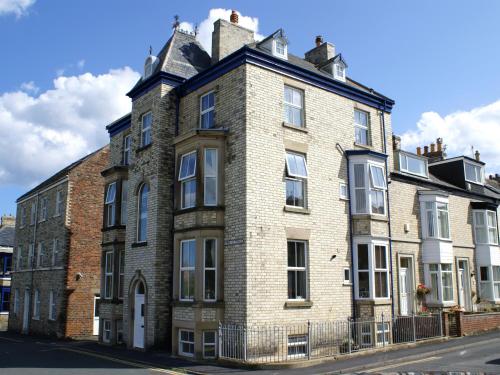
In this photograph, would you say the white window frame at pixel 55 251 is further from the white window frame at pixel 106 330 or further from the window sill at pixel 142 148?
the window sill at pixel 142 148

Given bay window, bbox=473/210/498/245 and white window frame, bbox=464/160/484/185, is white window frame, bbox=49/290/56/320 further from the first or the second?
white window frame, bbox=464/160/484/185

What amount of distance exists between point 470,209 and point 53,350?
829 inches

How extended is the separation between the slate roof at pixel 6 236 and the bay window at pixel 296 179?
34.0m

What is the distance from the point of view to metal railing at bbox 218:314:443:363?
50.0 feet

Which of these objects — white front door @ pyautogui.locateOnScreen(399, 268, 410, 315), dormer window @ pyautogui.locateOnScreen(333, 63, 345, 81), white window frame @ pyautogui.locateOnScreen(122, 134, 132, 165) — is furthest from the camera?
white window frame @ pyautogui.locateOnScreen(122, 134, 132, 165)

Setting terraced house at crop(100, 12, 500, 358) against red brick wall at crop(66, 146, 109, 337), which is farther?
red brick wall at crop(66, 146, 109, 337)

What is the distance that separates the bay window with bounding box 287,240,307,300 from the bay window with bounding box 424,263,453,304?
8.02 metres

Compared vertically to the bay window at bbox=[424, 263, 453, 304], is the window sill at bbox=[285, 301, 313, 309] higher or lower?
lower

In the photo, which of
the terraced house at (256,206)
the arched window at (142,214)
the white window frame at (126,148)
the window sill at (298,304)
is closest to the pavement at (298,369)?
the terraced house at (256,206)

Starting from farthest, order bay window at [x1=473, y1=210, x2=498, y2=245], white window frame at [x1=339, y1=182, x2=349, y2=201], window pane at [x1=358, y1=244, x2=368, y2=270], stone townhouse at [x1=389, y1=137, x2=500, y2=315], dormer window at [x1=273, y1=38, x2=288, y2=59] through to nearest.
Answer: bay window at [x1=473, y1=210, x2=498, y2=245] < stone townhouse at [x1=389, y1=137, x2=500, y2=315] < white window frame at [x1=339, y1=182, x2=349, y2=201] < window pane at [x1=358, y1=244, x2=368, y2=270] < dormer window at [x1=273, y1=38, x2=288, y2=59]

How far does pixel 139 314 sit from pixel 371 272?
896 centimetres

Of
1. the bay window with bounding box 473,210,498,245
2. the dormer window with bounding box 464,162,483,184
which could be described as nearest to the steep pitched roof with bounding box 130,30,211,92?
the bay window with bounding box 473,210,498,245

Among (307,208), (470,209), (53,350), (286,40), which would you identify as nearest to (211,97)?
(286,40)

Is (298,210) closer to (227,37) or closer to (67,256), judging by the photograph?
(227,37)
